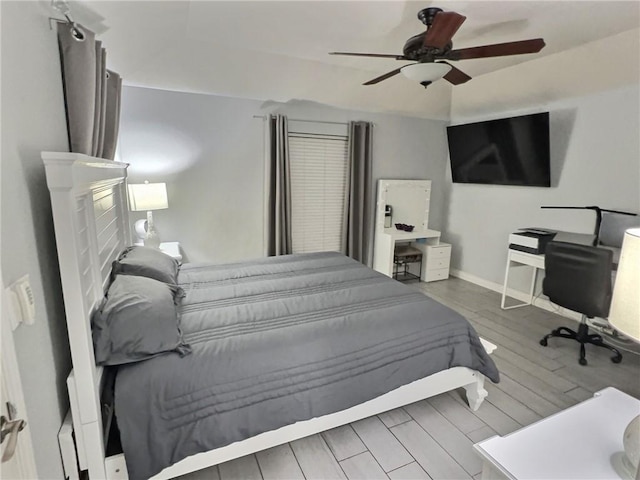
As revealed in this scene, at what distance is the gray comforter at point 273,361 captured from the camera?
1.38 metres

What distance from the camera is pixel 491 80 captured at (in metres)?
3.87

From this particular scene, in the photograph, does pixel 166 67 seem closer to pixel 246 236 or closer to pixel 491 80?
pixel 246 236

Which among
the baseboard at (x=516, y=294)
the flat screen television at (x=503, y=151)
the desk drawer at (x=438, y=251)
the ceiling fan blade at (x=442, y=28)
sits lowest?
the baseboard at (x=516, y=294)

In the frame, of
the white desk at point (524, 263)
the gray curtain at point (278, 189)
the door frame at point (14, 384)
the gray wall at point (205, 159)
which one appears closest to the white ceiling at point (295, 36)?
the gray wall at point (205, 159)

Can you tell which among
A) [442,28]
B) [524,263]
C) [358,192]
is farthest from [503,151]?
[442,28]

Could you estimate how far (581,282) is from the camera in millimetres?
2615

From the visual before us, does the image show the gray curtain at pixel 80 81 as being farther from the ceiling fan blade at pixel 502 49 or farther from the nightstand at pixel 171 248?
the ceiling fan blade at pixel 502 49

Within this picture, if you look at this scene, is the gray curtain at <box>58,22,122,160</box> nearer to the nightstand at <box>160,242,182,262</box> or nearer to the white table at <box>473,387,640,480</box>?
the nightstand at <box>160,242,182,262</box>

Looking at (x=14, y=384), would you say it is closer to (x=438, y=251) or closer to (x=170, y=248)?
(x=170, y=248)

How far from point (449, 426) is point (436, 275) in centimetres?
287

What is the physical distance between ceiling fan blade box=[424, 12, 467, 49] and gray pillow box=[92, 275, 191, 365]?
6.62 ft

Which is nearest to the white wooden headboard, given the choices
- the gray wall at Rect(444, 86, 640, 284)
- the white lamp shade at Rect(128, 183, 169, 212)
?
the white lamp shade at Rect(128, 183, 169, 212)

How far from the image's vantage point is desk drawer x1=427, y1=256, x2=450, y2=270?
181 inches

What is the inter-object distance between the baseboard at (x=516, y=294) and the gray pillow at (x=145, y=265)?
12.6 feet
